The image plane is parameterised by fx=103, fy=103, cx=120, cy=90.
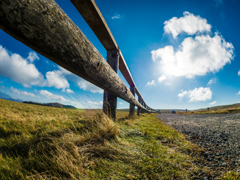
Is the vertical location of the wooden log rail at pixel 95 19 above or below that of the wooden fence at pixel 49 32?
above

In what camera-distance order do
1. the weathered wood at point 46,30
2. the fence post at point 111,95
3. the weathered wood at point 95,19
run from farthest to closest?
the fence post at point 111,95
the weathered wood at point 95,19
the weathered wood at point 46,30

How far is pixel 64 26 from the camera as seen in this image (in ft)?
2.87

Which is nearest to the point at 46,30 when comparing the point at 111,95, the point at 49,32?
the point at 49,32

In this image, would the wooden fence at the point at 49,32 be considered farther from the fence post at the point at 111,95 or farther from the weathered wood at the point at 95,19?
the fence post at the point at 111,95

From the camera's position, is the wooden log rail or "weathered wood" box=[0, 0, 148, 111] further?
the wooden log rail

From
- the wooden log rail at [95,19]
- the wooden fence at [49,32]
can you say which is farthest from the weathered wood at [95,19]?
the wooden fence at [49,32]

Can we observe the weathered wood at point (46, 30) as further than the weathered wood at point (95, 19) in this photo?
No

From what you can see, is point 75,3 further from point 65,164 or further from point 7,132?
point 7,132

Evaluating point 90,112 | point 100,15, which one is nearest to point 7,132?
point 90,112

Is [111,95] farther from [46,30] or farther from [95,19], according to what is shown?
[46,30]

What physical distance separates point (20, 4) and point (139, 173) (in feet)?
5.80

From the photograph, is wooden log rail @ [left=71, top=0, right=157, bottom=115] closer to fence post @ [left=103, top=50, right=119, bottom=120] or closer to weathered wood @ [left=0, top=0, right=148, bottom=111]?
fence post @ [left=103, top=50, right=119, bottom=120]

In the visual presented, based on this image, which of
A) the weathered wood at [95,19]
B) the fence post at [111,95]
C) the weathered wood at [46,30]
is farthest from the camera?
the fence post at [111,95]

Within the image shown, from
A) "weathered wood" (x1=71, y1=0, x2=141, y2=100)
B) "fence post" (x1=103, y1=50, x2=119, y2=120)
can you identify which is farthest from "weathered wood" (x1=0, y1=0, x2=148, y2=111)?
"fence post" (x1=103, y1=50, x2=119, y2=120)
